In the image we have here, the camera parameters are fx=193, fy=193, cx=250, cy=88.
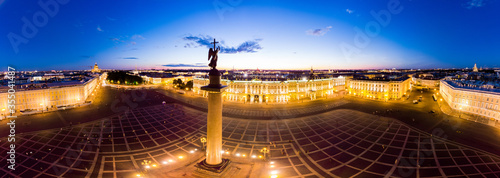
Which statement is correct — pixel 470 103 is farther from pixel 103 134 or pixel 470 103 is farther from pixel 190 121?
pixel 103 134

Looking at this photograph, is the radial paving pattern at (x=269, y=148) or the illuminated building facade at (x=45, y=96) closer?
the radial paving pattern at (x=269, y=148)

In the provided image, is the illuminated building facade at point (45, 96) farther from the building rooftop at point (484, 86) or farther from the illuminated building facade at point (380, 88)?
the building rooftop at point (484, 86)

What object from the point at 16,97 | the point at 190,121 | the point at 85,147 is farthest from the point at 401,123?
the point at 16,97

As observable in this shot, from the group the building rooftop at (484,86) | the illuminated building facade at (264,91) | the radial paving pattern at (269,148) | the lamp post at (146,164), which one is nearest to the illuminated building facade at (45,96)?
the radial paving pattern at (269,148)

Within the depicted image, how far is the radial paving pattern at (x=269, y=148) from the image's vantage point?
72.2 ft

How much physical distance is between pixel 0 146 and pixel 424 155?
58.6 m

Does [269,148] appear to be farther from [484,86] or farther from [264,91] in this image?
[484,86]

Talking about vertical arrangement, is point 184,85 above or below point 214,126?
above

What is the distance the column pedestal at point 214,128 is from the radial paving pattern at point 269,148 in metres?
4.95

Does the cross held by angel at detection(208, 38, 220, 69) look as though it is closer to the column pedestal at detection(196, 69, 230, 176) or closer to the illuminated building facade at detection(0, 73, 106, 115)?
the column pedestal at detection(196, 69, 230, 176)

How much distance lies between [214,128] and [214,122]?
1.98 feet

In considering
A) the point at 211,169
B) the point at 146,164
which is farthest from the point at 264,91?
the point at 211,169

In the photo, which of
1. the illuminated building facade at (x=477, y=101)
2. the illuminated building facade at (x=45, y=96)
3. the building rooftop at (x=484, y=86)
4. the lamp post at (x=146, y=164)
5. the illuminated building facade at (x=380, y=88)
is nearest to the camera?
the lamp post at (x=146, y=164)

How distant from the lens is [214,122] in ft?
59.0
